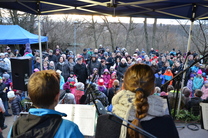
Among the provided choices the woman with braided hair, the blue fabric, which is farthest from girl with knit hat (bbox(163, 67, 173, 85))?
the woman with braided hair

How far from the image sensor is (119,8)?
397cm

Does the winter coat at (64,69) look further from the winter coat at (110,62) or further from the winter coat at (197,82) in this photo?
the winter coat at (197,82)

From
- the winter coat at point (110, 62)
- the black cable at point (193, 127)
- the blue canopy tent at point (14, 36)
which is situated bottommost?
the black cable at point (193, 127)

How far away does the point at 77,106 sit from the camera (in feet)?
8.18

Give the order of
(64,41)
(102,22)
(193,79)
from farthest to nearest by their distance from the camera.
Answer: (102,22), (64,41), (193,79)

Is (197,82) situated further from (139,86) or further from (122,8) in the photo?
(139,86)

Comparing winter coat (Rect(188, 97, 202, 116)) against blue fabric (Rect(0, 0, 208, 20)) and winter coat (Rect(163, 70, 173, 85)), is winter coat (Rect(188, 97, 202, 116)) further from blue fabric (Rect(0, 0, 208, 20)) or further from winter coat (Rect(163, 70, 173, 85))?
winter coat (Rect(163, 70, 173, 85))

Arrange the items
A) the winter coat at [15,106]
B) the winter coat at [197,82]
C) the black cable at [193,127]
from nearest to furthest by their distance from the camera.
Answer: the black cable at [193,127]
the winter coat at [15,106]
the winter coat at [197,82]

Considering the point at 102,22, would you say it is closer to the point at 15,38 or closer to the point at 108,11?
the point at 15,38

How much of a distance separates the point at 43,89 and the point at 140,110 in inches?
25.2

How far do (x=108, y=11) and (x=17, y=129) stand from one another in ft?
11.6

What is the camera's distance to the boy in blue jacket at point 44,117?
110 cm

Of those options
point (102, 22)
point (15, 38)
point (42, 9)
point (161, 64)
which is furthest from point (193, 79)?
point (102, 22)

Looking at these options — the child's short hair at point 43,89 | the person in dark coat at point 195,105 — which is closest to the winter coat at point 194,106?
the person in dark coat at point 195,105
